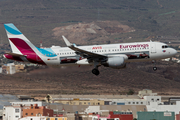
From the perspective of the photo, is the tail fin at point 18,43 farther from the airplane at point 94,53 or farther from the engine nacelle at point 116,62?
the engine nacelle at point 116,62

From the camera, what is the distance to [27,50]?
7319 centimetres

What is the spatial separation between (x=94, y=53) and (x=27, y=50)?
39.5ft

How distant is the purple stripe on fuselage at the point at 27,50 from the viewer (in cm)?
7238

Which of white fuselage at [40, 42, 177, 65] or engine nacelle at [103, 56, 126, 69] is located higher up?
white fuselage at [40, 42, 177, 65]

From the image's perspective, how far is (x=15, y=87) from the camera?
162 metres

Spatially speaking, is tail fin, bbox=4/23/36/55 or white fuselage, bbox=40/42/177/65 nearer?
white fuselage, bbox=40/42/177/65

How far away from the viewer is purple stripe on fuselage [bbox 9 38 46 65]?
7238 cm

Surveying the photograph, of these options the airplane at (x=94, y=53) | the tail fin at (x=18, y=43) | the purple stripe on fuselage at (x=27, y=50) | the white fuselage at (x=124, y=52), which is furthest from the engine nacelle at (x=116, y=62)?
the tail fin at (x=18, y=43)

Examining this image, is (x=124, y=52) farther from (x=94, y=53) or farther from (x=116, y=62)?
(x=94, y=53)

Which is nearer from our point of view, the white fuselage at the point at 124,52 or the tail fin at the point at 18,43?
the white fuselage at the point at 124,52

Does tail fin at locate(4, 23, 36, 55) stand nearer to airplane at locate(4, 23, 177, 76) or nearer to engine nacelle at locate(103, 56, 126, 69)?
airplane at locate(4, 23, 177, 76)

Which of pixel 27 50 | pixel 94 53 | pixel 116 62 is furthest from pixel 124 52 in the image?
pixel 27 50

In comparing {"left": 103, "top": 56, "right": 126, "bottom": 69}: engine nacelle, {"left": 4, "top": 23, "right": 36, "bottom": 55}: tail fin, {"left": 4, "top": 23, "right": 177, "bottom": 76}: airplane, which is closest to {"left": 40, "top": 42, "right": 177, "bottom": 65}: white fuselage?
{"left": 4, "top": 23, "right": 177, "bottom": 76}: airplane

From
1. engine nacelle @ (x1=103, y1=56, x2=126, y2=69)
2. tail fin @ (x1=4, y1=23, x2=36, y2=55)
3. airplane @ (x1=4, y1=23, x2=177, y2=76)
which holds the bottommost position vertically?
engine nacelle @ (x1=103, y1=56, x2=126, y2=69)
